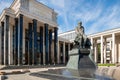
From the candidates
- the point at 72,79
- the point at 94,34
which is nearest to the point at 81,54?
the point at 72,79

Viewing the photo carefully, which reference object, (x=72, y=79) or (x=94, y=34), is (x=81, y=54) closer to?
(x=72, y=79)

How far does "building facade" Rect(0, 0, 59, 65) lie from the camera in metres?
31.4

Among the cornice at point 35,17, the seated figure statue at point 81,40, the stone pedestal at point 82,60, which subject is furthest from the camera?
the cornice at point 35,17

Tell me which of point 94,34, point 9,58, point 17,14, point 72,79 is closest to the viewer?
point 72,79

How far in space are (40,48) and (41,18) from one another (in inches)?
256

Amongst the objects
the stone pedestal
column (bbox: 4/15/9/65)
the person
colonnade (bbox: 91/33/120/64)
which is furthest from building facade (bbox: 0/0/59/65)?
the stone pedestal

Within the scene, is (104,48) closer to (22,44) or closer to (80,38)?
(22,44)

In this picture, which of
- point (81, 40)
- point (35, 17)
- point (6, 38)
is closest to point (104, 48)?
point (35, 17)

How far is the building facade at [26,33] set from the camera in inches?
1236

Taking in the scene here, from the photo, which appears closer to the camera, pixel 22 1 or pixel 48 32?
pixel 22 1

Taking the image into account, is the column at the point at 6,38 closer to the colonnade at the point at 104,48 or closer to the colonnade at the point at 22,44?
the colonnade at the point at 22,44

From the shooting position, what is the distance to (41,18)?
119 feet

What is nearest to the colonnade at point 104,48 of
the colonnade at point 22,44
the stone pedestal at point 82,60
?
the colonnade at point 22,44

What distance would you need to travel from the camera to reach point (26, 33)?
38.7m
